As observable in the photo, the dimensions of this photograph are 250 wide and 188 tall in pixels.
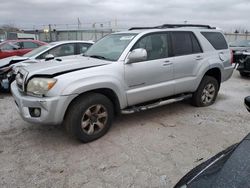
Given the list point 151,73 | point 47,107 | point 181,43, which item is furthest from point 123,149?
point 181,43

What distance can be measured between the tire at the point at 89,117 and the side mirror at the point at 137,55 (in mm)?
750

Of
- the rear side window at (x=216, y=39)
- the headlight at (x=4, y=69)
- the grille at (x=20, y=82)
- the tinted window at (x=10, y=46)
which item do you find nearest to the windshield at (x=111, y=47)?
the grille at (x=20, y=82)

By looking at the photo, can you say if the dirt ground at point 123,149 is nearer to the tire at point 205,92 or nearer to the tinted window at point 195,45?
the tire at point 205,92

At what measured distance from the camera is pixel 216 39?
5.54 m

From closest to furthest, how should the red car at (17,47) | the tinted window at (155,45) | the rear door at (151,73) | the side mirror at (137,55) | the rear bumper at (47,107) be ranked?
the rear bumper at (47,107) → the side mirror at (137,55) → the rear door at (151,73) → the tinted window at (155,45) → the red car at (17,47)

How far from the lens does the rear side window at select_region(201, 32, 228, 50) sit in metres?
5.35

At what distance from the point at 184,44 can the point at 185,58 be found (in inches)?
12.7

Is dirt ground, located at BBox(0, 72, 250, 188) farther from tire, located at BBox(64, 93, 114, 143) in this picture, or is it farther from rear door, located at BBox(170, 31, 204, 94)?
rear door, located at BBox(170, 31, 204, 94)

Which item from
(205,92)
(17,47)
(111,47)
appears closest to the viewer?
(111,47)

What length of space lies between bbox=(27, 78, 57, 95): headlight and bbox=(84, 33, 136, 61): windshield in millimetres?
1144

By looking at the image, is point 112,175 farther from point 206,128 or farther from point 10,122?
point 10,122

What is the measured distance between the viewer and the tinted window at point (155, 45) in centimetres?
425

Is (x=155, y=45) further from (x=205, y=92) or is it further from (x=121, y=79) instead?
(x=205, y=92)

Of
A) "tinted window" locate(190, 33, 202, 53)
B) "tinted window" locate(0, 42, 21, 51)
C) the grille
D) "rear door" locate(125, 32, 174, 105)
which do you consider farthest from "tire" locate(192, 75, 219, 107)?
"tinted window" locate(0, 42, 21, 51)
